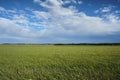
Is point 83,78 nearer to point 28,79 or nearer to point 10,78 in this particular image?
point 28,79

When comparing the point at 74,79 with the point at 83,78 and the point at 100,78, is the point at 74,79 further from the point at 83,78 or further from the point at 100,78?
the point at 100,78

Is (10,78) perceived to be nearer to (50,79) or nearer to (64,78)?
(50,79)

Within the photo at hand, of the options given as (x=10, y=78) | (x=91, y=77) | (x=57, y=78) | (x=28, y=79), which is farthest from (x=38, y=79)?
(x=91, y=77)

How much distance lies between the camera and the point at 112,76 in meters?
11.5

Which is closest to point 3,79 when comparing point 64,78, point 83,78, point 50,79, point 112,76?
point 50,79

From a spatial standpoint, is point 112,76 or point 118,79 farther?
point 112,76

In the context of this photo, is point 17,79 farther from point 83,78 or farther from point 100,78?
point 100,78

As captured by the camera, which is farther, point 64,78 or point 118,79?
point 64,78

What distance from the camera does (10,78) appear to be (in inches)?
458

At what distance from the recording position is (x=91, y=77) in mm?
11406

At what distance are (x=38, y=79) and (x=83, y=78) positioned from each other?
364 centimetres

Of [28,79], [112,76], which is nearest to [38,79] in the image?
[28,79]

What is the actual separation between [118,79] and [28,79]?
707 cm

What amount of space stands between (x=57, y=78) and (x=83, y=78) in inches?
82.7
